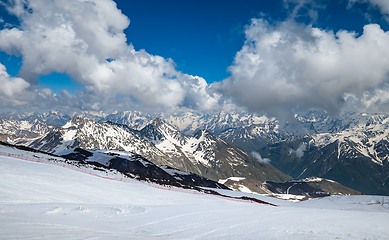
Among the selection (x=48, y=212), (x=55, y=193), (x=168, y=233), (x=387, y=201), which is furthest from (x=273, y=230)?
(x=387, y=201)

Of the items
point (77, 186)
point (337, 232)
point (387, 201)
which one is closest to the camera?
point (337, 232)

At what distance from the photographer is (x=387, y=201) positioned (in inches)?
997

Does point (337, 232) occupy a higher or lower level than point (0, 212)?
higher

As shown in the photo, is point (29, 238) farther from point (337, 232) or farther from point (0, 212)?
point (337, 232)

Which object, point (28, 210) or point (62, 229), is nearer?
point (62, 229)

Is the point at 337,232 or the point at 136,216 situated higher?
the point at 337,232

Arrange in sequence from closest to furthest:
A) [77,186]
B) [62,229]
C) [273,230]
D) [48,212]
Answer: [62,229]
[273,230]
[48,212]
[77,186]

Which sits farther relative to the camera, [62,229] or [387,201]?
[387,201]

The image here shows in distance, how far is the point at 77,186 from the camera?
77.5 feet

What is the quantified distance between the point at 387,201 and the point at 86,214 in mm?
30142

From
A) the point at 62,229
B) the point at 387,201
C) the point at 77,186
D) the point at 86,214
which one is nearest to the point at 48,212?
the point at 86,214

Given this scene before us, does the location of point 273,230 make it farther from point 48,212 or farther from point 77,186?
point 77,186

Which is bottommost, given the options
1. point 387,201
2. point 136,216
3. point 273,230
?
point 136,216

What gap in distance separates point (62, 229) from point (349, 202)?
32081 millimetres
